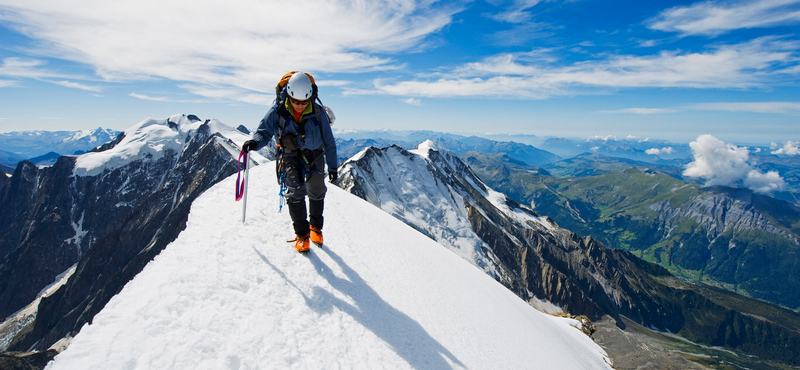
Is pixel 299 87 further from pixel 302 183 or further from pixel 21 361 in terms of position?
pixel 21 361

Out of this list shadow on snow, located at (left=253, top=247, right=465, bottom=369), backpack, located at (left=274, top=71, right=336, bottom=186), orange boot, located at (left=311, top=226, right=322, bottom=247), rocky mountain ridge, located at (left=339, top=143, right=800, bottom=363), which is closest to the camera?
shadow on snow, located at (left=253, top=247, right=465, bottom=369)

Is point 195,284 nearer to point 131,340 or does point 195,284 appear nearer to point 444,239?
point 131,340

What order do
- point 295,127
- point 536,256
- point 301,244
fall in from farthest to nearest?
point 536,256
point 295,127
point 301,244

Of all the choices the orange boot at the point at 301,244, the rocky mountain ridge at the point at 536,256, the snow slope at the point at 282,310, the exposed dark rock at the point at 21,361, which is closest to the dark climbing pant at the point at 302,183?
the orange boot at the point at 301,244

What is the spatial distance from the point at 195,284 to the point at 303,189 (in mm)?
3069

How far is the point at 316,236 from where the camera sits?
7551 millimetres

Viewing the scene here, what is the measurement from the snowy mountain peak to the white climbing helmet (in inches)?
6586

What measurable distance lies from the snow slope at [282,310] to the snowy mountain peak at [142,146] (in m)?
167

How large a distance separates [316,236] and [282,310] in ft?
8.56

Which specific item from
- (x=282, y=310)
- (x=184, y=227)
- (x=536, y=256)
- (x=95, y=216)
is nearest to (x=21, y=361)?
(x=184, y=227)

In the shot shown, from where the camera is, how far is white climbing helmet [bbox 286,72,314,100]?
6.48 m

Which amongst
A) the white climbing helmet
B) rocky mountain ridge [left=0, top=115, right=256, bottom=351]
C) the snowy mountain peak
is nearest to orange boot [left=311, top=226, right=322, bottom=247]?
the white climbing helmet

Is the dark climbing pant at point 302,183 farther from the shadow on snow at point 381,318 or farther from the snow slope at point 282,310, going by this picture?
the shadow on snow at point 381,318

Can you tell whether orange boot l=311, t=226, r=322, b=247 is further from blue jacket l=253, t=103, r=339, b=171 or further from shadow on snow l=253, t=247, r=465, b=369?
blue jacket l=253, t=103, r=339, b=171
